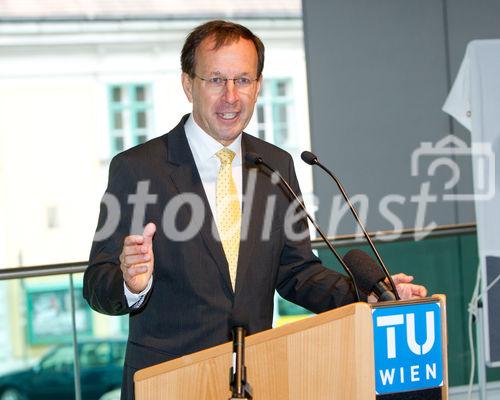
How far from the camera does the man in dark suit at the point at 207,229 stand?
2.20m

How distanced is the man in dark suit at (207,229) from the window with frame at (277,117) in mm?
7242

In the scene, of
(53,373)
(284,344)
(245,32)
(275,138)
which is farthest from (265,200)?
(275,138)

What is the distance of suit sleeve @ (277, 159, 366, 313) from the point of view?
230 cm

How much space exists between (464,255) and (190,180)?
2.93 m

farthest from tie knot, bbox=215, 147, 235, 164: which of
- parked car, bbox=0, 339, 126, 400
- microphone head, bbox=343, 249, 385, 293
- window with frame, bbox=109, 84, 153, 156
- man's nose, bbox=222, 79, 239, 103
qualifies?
window with frame, bbox=109, 84, 153, 156

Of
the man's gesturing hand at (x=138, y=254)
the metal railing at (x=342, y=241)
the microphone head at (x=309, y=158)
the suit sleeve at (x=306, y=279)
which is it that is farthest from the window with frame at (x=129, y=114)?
the man's gesturing hand at (x=138, y=254)

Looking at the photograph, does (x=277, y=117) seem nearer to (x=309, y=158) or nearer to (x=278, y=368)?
(x=309, y=158)

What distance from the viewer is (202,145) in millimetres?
2389

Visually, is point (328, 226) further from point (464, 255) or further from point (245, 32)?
point (245, 32)

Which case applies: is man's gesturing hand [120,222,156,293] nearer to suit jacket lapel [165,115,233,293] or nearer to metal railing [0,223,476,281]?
suit jacket lapel [165,115,233,293]

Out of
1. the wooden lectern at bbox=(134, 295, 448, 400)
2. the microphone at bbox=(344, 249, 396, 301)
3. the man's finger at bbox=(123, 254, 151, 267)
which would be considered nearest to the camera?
the wooden lectern at bbox=(134, 295, 448, 400)

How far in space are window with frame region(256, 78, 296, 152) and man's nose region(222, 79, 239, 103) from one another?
731 centimetres

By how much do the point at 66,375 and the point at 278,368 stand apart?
2.94 meters

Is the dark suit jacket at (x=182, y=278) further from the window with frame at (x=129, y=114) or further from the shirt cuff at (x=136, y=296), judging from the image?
the window with frame at (x=129, y=114)
